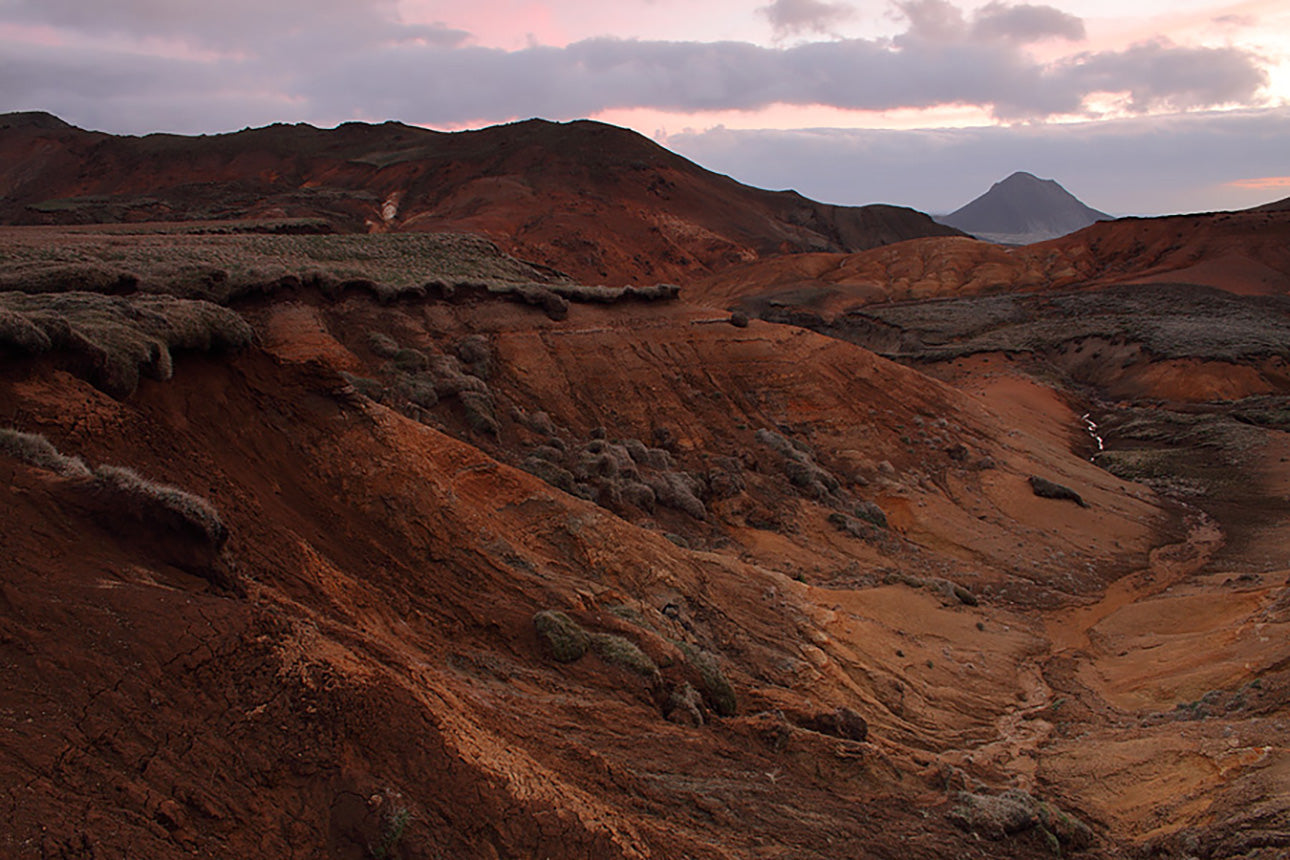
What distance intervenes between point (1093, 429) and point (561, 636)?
2945cm

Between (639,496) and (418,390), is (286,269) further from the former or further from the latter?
(639,496)

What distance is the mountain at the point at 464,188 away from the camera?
60.8 m

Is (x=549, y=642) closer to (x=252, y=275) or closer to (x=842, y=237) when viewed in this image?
(x=252, y=275)

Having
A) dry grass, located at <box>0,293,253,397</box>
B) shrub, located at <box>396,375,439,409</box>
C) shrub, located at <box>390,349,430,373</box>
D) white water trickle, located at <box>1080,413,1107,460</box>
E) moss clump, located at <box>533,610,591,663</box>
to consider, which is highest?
dry grass, located at <box>0,293,253,397</box>

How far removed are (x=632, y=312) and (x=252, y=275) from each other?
9754 mm

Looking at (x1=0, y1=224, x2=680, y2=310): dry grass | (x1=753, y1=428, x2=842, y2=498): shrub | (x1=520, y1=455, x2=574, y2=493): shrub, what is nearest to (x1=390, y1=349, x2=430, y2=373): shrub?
(x1=0, y1=224, x2=680, y2=310): dry grass

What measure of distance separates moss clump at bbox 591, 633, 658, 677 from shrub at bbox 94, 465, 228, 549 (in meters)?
3.99

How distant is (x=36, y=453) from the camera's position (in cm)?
598

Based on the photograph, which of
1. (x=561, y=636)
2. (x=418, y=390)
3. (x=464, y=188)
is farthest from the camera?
(x=464, y=188)

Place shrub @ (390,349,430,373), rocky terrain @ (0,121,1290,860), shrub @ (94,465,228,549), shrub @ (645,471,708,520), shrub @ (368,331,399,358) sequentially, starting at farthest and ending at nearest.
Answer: shrub @ (368,331,399,358), shrub @ (390,349,430,373), shrub @ (645,471,708,520), shrub @ (94,465,228,549), rocky terrain @ (0,121,1290,860)

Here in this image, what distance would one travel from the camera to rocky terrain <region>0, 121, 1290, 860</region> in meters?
4.73

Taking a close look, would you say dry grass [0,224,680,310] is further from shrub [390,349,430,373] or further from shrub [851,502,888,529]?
shrub [851,502,888,529]

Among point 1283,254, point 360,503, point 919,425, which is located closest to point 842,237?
point 1283,254

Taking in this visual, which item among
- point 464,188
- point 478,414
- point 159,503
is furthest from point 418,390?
point 464,188
